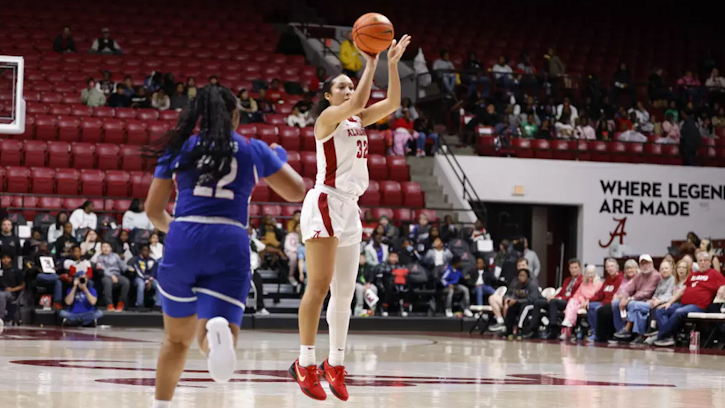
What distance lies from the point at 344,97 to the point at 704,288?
330 inches

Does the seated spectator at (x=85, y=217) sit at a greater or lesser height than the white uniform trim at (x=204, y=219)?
greater

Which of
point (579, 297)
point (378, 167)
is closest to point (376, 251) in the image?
point (378, 167)

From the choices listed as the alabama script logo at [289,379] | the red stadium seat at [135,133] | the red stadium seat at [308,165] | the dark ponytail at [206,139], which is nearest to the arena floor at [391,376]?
the alabama script logo at [289,379]

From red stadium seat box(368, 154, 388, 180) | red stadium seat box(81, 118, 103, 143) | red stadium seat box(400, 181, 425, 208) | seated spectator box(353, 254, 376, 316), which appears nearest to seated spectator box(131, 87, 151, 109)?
red stadium seat box(81, 118, 103, 143)

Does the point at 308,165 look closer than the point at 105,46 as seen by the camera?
Yes

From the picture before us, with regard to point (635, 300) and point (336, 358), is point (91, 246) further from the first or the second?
point (336, 358)

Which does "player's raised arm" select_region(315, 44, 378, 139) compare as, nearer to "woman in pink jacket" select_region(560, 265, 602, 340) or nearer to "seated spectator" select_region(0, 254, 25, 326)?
"woman in pink jacket" select_region(560, 265, 602, 340)

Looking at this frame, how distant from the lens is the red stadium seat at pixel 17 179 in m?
17.1

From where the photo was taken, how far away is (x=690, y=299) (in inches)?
514

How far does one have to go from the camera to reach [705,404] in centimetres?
599

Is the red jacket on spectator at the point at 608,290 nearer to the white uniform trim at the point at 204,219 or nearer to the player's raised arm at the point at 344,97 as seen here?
the player's raised arm at the point at 344,97

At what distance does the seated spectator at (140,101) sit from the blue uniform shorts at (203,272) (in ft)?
52.9

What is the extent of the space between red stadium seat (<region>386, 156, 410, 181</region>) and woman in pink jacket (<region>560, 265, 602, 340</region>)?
5.81 metres

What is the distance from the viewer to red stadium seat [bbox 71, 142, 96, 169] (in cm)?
1795
